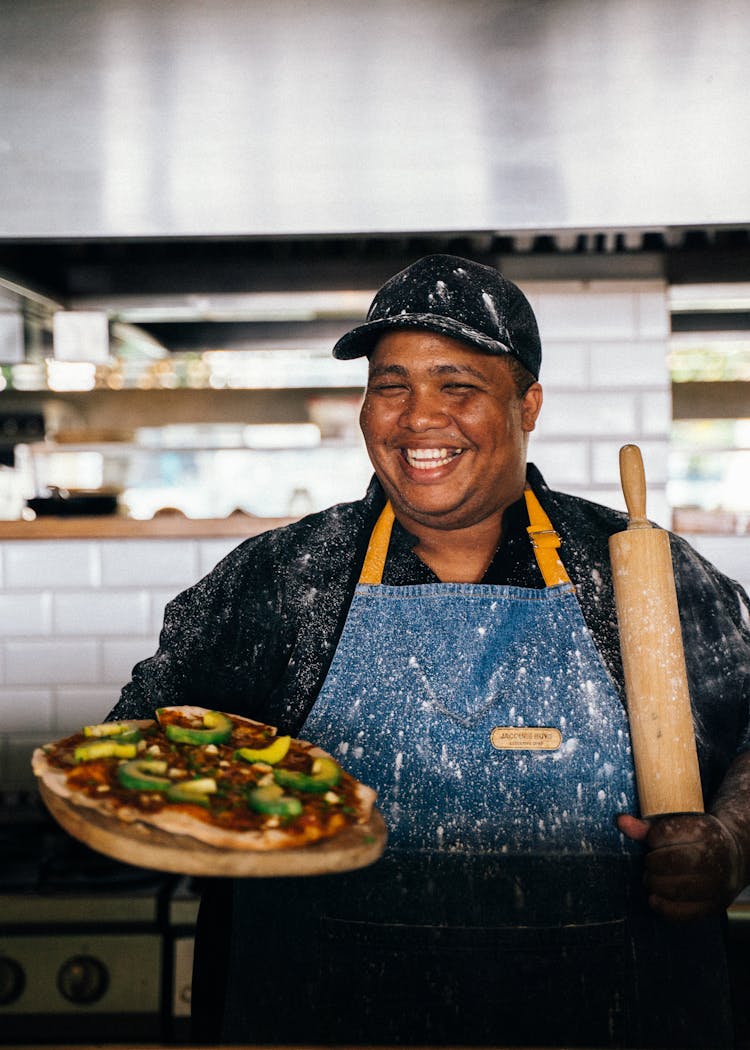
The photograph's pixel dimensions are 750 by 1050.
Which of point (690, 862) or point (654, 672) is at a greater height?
point (654, 672)

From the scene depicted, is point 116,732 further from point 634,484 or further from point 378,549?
point 634,484

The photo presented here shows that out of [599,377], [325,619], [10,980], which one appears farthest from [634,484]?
[599,377]

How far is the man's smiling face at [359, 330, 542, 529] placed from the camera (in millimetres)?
1188

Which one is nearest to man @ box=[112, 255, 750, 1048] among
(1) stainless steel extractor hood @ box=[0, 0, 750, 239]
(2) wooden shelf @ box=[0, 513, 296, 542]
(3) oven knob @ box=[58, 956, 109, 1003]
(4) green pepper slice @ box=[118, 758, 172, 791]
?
(3) oven knob @ box=[58, 956, 109, 1003]

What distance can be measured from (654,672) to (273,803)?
465mm

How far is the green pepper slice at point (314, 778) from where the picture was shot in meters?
0.97

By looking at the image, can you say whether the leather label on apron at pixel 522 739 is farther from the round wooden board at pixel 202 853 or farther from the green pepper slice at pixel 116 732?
the green pepper slice at pixel 116 732

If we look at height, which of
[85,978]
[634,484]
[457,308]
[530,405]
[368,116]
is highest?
[368,116]

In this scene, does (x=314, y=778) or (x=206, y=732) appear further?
(x=206, y=732)

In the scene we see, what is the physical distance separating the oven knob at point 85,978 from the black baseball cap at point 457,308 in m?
0.85

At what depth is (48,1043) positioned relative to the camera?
1061 mm

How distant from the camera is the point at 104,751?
40.1 inches

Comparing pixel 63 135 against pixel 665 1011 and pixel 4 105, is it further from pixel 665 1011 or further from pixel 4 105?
pixel 665 1011

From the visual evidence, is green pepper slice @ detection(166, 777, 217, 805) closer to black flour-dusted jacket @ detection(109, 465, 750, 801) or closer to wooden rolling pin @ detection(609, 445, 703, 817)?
black flour-dusted jacket @ detection(109, 465, 750, 801)
